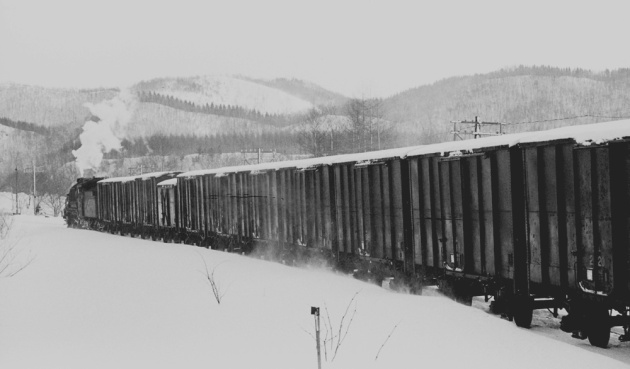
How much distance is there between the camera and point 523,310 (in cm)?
1099

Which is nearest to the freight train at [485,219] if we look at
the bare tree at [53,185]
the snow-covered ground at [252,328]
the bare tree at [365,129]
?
the snow-covered ground at [252,328]

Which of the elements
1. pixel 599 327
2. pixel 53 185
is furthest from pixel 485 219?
pixel 53 185

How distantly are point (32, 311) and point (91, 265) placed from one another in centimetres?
727

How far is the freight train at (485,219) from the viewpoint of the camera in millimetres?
9195

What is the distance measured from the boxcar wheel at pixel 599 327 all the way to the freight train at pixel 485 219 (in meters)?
0.01

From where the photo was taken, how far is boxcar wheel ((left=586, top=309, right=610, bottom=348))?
9531 millimetres

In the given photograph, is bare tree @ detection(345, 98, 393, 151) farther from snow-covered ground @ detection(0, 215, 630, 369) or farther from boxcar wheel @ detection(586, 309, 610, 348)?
boxcar wheel @ detection(586, 309, 610, 348)

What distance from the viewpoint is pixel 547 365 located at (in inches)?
330

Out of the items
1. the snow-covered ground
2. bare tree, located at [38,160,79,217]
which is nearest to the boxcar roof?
the snow-covered ground

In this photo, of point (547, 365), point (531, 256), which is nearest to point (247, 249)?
point (531, 256)

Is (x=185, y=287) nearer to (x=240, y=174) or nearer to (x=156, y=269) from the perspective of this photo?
(x=156, y=269)

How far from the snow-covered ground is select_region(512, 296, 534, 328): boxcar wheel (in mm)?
267

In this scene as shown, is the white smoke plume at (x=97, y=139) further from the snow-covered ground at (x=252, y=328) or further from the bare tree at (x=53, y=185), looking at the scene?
the snow-covered ground at (x=252, y=328)

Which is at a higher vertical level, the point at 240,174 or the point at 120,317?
the point at 240,174
